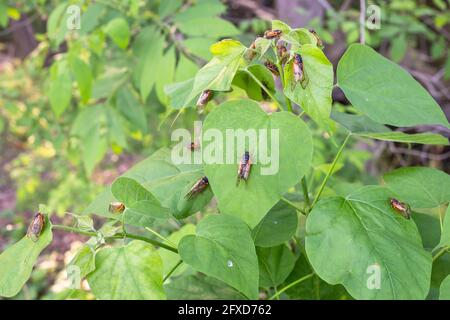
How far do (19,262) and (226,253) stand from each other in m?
0.30

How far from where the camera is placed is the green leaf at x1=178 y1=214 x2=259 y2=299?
27.2 inches

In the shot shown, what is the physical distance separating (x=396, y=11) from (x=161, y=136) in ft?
5.95

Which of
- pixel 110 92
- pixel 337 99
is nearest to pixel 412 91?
pixel 110 92

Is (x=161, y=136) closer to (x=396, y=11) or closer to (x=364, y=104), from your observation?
(x=396, y=11)

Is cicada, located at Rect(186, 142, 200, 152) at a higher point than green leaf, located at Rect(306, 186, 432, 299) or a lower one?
higher

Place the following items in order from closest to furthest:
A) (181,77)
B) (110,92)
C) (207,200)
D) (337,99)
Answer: (207,200)
(181,77)
(110,92)
(337,99)

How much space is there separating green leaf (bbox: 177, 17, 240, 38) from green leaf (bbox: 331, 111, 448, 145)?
2.83 ft

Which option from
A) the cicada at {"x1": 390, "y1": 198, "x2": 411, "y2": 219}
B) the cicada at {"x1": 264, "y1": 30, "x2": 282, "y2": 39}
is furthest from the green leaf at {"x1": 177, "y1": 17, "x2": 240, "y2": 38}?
the cicada at {"x1": 390, "y1": 198, "x2": 411, "y2": 219}

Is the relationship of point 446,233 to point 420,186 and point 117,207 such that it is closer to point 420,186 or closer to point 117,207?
point 420,186

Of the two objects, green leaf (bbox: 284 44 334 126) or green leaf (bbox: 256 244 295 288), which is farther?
green leaf (bbox: 256 244 295 288)

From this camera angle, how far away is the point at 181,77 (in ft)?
5.63

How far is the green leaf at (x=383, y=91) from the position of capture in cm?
76

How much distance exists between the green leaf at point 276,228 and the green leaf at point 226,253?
11 centimetres

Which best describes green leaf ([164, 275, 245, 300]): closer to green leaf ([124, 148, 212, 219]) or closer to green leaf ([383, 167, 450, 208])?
green leaf ([124, 148, 212, 219])
